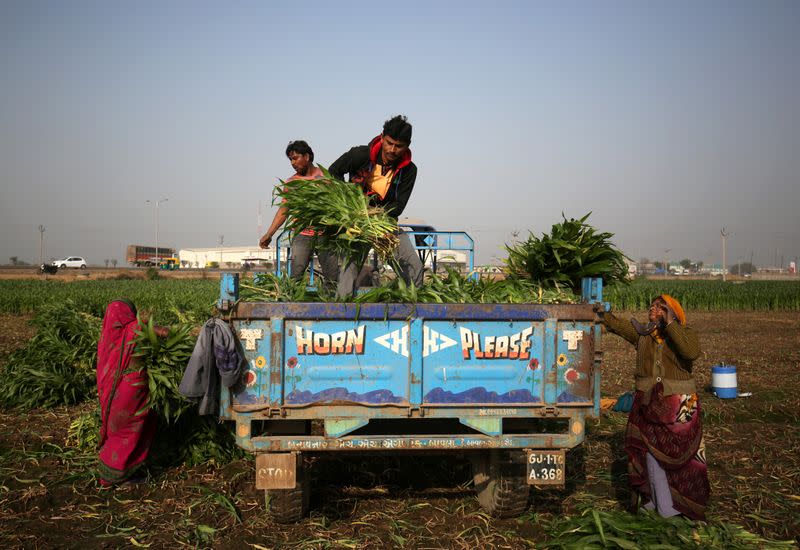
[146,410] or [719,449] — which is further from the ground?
[146,410]

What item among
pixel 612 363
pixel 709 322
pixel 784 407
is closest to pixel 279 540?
pixel 784 407

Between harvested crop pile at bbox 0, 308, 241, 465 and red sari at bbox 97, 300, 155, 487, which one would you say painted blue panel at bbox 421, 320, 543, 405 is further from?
red sari at bbox 97, 300, 155, 487

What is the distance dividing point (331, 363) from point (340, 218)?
112 cm

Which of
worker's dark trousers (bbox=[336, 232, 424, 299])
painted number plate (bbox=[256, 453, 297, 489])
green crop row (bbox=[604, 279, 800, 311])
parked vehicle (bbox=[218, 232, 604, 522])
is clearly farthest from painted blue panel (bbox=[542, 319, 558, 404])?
green crop row (bbox=[604, 279, 800, 311])

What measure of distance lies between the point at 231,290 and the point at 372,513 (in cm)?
203

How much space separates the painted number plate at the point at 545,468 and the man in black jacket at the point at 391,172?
170 cm

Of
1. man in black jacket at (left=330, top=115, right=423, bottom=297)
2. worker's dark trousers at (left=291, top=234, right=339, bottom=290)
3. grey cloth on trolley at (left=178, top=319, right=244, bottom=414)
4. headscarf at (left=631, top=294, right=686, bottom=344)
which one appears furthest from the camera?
worker's dark trousers at (left=291, top=234, right=339, bottom=290)

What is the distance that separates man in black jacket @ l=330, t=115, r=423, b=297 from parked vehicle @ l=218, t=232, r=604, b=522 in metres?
1.11

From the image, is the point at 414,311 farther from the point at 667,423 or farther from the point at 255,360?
the point at 667,423

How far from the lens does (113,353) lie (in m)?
5.34

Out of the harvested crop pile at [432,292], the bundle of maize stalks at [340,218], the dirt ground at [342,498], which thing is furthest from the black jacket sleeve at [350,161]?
the dirt ground at [342,498]

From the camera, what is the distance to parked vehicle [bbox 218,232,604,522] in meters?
3.97

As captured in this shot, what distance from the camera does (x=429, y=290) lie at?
181 inches

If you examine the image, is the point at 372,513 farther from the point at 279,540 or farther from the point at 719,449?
the point at 719,449
